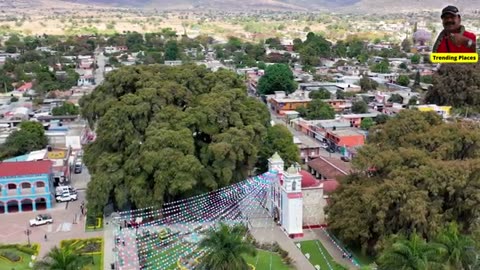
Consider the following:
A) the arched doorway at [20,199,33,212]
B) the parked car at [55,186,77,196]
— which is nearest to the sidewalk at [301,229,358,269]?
the parked car at [55,186,77,196]

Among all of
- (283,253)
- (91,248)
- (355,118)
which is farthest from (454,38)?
(355,118)

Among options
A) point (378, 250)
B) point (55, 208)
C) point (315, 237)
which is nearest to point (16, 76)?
point (55, 208)

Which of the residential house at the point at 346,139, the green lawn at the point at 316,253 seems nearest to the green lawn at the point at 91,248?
the green lawn at the point at 316,253

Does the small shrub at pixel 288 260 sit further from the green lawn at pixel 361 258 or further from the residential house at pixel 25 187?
the residential house at pixel 25 187

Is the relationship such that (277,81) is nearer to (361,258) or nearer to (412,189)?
(361,258)

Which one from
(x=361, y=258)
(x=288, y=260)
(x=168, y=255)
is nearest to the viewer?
(x=288, y=260)

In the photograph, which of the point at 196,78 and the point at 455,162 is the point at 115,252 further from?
the point at 455,162
